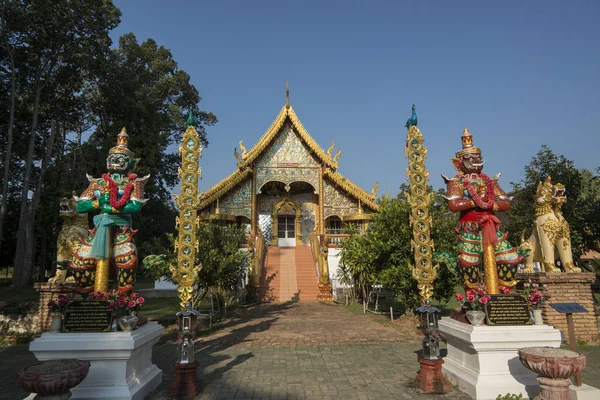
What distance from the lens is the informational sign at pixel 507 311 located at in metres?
5.05

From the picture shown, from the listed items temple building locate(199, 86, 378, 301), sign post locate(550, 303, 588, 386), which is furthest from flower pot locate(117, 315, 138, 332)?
temple building locate(199, 86, 378, 301)

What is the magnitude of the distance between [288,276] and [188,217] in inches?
486

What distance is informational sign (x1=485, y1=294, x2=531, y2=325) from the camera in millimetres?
5055

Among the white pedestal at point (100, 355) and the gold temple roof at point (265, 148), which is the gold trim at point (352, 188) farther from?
the white pedestal at point (100, 355)

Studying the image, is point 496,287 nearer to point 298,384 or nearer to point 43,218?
point 298,384

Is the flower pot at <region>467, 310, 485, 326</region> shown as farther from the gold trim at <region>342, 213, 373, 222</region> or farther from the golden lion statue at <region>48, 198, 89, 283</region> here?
the gold trim at <region>342, 213, 373, 222</region>

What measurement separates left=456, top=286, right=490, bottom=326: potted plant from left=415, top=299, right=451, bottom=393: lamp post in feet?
1.67

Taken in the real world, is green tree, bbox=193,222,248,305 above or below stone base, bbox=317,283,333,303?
above

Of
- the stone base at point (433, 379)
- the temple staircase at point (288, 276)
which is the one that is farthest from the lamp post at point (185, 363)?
the temple staircase at point (288, 276)

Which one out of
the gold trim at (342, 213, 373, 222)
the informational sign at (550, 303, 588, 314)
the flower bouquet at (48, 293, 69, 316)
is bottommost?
the informational sign at (550, 303, 588, 314)

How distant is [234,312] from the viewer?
13164mm

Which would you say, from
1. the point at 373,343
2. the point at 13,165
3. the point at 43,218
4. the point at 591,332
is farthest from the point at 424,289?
the point at 13,165

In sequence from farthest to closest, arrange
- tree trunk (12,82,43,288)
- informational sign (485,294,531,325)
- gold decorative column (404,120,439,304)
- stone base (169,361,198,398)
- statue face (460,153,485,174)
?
1. tree trunk (12,82,43,288)
2. statue face (460,153,485,174)
3. gold decorative column (404,120,439,304)
4. informational sign (485,294,531,325)
5. stone base (169,361,198,398)

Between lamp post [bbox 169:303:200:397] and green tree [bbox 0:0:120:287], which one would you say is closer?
lamp post [bbox 169:303:200:397]
